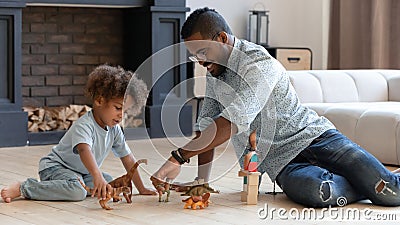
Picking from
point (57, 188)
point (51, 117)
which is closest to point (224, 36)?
point (57, 188)

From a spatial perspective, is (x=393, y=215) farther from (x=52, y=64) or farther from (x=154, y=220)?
(x=52, y=64)

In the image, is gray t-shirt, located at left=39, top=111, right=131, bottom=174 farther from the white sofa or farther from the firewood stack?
the firewood stack

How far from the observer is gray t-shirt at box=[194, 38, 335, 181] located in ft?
9.07

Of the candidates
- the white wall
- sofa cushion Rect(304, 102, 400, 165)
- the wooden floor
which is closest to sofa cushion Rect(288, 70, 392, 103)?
sofa cushion Rect(304, 102, 400, 165)

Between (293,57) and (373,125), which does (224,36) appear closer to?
(373,125)

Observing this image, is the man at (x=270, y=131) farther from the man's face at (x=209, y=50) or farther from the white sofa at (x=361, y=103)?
the white sofa at (x=361, y=103)

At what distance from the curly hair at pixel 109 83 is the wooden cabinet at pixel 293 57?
2935mm

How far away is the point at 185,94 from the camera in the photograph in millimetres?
5434

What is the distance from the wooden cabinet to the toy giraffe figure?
9.59 ft

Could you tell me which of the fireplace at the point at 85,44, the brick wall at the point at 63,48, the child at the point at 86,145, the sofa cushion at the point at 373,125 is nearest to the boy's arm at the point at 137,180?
the child at the point at 86,145

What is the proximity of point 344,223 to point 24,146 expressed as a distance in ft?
9.18

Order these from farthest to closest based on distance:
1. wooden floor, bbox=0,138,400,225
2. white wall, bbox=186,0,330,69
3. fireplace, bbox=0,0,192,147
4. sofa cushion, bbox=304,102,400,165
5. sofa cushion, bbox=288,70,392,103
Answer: white wall, bbox=186,0,330,69, fireplace, bbox=0,0,192,147, sofa cushion, bbox=288,70,392,103, sofa cushion, bbox=304,102,400,165, wooden floor, bbox=0,138,400,225

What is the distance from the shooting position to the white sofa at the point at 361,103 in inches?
154

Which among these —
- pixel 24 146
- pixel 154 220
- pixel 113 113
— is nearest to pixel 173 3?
pixel 24 146
